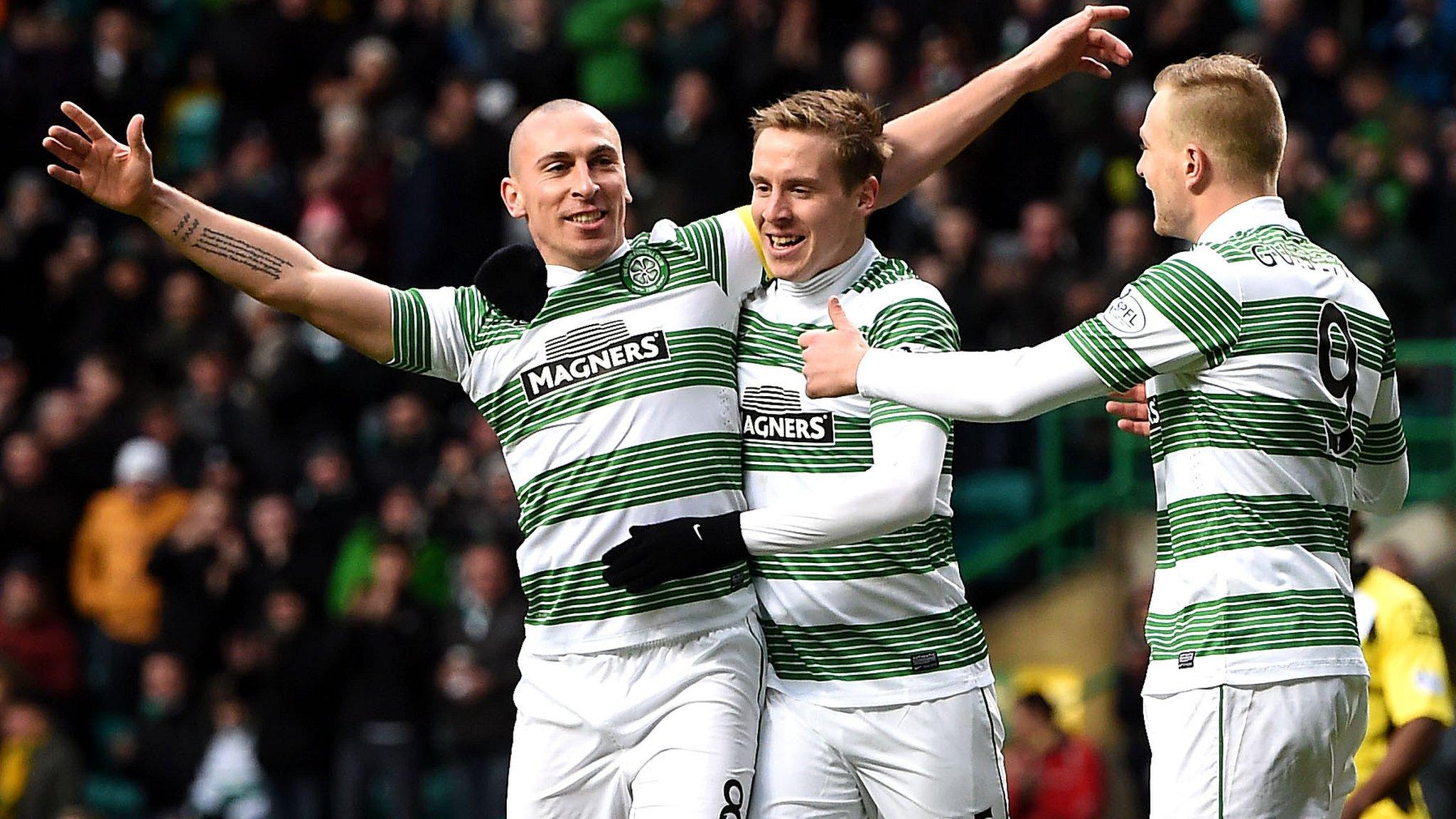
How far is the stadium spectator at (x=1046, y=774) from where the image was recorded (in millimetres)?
10328

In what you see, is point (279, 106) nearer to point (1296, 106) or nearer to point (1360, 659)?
point (1296, 106)

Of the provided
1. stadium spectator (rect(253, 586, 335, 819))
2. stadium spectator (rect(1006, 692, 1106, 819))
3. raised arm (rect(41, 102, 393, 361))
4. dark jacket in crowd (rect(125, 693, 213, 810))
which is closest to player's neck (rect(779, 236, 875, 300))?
raised arm (rect(41, 102, 393, 361))

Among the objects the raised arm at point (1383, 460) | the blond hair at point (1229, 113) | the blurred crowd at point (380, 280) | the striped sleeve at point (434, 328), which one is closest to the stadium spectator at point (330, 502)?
the blurred crowd at point (380, 280)

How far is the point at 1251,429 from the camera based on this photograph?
499 cm

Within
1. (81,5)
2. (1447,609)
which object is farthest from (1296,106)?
Answer: (81,5)

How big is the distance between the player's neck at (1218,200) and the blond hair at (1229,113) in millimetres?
30

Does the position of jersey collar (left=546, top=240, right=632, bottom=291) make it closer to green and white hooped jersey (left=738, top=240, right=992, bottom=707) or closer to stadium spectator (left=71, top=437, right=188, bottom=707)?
green and white hooped jersey (left=738, top=240, right=992, bottom=707)

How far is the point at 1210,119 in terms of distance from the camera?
5.14 meters

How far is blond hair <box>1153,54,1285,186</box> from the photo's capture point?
5129mm

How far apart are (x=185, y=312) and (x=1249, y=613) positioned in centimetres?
1135

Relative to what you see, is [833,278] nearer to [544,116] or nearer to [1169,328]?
[544,116]

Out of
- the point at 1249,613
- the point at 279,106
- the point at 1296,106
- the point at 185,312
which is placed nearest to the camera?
the point at 1249,613

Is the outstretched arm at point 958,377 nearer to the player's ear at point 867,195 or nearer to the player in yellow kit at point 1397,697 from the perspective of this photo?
the player's ear at point 867,195

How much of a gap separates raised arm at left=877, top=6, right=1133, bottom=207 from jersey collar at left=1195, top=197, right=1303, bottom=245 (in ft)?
4.19
